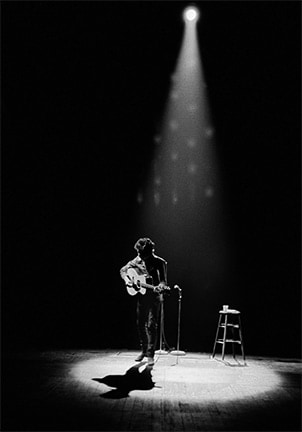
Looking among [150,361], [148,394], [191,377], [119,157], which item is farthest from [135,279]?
[119,157]

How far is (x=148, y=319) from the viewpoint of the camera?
5836mm

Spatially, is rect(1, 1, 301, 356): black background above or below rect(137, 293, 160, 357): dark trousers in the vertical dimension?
above

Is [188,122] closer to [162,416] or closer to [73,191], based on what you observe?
[73,191]

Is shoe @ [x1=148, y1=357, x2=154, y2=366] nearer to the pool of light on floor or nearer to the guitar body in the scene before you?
the pool of light on floor

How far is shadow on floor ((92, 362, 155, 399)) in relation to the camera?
171 inches

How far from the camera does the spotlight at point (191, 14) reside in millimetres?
7438

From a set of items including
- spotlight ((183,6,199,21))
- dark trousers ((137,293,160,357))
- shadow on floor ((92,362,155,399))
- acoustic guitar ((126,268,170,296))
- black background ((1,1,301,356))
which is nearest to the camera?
shadow on floor ((92,362,155,399))

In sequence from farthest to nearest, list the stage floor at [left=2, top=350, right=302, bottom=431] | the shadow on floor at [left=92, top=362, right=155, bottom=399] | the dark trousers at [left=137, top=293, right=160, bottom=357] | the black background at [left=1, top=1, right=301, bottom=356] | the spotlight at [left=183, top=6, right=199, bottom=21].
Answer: the spotlight at [left=183, top=6, right=199, bottom=21] < the black background at [left=1, top=1, right=301, bottom=356] < the dark trousers at [left=137, top=293, right=160, bottom=357] < the shadow on floor at [left=92, top=362, right=155, bottom=399] < the stage floor at [left=2, top=350, right=302, bottom=431]

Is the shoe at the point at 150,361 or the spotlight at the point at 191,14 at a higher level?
the spotlight at the point at 191,14

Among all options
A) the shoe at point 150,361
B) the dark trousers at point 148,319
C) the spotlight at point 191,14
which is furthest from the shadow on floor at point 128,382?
the spotlight at point 191,14

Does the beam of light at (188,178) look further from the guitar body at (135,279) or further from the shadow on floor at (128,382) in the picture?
the shadow on floor at (128,382)

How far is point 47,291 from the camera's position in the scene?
7727 mm

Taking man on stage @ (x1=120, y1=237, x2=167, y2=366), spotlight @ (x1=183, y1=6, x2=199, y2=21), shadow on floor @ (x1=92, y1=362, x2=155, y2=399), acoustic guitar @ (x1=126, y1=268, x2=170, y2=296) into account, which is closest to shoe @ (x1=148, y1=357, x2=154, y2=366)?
man on stage @ (x1=120, y1=237, x2=167, y2=366)

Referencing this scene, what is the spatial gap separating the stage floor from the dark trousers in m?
0.24
